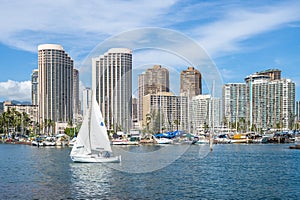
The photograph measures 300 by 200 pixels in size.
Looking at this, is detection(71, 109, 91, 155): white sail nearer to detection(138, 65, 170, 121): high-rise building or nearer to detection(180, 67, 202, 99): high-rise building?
detection(138, 65, 170, 121): high-rise building

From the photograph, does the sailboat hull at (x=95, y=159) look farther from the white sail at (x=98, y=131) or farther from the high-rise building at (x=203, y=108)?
the high-rise building at (x=203, y=108)

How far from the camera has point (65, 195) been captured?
4084cm

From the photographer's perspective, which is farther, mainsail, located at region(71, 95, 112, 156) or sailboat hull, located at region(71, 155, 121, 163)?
sailboat hull, located at region(71, 155, 121, 163)

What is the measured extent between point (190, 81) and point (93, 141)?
29.0 m

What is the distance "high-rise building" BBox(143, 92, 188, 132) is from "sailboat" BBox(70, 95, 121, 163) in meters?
6.80

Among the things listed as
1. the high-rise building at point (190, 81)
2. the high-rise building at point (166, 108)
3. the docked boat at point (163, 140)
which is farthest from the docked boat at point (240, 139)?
the high-rise building at point (190, 81)

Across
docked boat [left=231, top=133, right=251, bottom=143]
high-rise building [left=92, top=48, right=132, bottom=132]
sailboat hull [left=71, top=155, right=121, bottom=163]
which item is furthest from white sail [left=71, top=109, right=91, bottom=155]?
docked boat [left=231, top=133, right=251, bottom=143]

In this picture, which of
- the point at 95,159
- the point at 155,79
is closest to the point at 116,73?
the point at 155,79

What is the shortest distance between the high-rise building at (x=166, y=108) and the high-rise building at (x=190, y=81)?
3655 millimetres

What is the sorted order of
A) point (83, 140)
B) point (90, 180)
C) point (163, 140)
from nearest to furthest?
point (90, 180) → point (83, 140) → point (163, 140)

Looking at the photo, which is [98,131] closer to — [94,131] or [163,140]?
[94,131]

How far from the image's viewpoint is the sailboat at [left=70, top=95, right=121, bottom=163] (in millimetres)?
63719

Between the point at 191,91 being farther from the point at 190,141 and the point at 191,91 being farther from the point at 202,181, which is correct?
the point at 190,141

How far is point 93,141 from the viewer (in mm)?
64875
